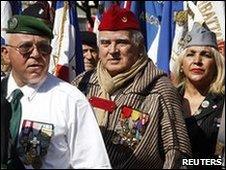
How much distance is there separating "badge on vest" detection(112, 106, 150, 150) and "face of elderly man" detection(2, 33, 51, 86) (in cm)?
84

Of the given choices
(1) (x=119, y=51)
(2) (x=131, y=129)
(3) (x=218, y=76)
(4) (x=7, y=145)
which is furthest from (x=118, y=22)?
(4) (x=7, y=145)

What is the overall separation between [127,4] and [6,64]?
439 cm

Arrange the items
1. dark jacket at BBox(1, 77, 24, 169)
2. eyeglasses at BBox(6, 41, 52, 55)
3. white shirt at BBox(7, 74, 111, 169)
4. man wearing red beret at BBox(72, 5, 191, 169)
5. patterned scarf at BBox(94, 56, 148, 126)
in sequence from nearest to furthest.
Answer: dark jacket at BBox(1, 77, 24, 169)
white shirt at BBox(7, 74, 111, 169)
eyeglasses at BBox(6, 41, 52, 55)
man wearing red beret at BBox(72, 5, 191, 169)
patterned scarf at BBox(94, 56, 148, 126)

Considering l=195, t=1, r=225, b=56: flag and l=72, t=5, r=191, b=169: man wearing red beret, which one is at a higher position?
l=195, t=1, r=225, b=56: flag

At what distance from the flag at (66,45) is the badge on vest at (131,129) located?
2.86 meters

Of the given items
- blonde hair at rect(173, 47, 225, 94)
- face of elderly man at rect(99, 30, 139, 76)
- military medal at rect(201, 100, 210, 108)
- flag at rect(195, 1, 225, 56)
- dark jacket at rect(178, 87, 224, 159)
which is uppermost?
flag at rect(195, 1, 225, 56)

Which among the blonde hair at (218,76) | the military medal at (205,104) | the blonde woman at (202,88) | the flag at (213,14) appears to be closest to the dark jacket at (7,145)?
the blonde woman at (202,88)

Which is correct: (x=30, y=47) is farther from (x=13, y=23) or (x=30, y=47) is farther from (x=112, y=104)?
(x=112, y=104)

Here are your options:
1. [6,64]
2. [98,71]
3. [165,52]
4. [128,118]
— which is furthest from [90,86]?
[165,52]

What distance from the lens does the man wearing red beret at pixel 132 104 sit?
4.16 meters

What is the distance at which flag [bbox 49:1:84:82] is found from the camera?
23.6 feet

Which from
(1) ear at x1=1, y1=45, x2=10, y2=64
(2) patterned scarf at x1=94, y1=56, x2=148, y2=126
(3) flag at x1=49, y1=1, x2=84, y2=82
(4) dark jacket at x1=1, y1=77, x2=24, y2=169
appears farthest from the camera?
(3) flag at x1=49, y1=1, x2=84, y2=82

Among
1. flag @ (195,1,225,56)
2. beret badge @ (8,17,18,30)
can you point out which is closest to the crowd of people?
beret badge @ (8,17,18,30)

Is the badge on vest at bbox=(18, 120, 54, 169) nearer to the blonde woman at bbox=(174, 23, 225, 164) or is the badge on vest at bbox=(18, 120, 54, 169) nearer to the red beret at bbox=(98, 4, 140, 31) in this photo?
the red beret at bbox=(98, 4, 140, 31)
